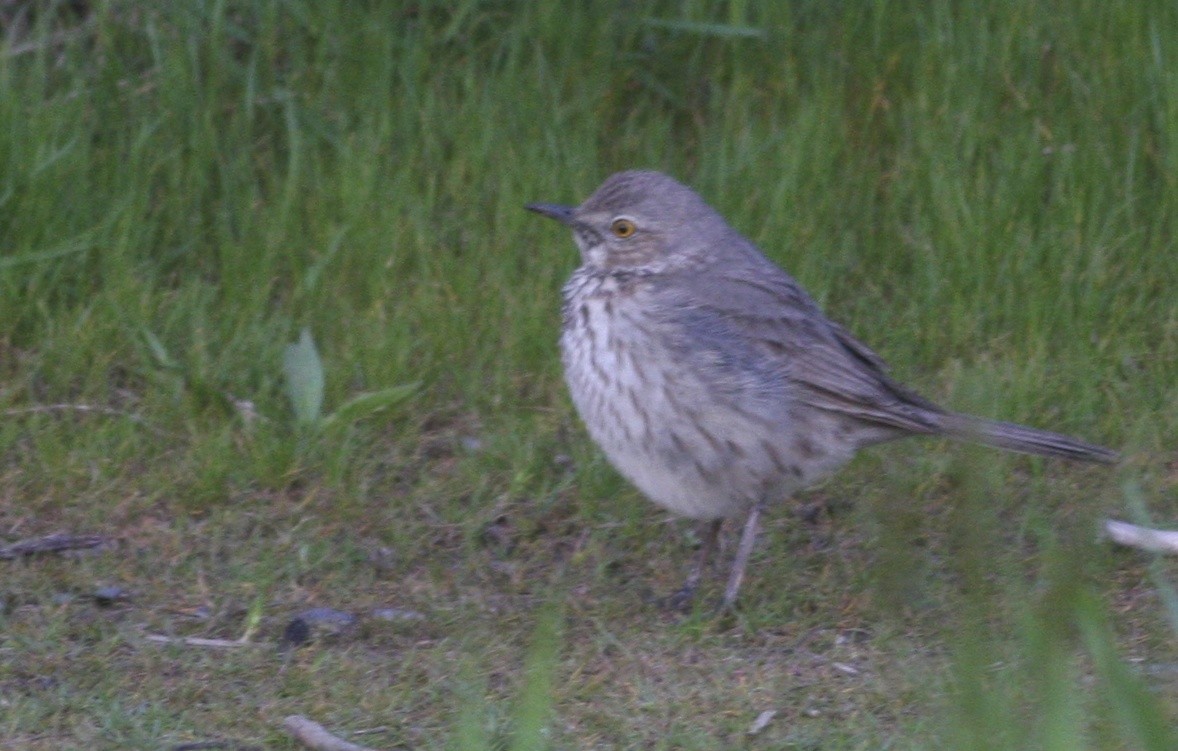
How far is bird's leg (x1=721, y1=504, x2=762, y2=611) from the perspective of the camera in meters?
5.24

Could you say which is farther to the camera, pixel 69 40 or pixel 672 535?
pixel 69 40

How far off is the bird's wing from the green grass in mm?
178

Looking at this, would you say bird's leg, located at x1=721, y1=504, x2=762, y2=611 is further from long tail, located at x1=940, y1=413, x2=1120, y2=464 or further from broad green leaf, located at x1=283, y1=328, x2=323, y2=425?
broad green leaf, located at x1=283, y1=328, x2=323, y2=425

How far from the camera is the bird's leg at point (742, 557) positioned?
17.2 feet

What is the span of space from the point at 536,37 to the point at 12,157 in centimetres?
216

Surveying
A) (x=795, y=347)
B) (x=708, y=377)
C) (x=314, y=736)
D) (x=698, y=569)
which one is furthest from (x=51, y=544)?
(x=795, y=347)

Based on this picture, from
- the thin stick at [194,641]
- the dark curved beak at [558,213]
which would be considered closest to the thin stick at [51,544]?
the thin stick at [194,641]

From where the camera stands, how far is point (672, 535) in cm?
581

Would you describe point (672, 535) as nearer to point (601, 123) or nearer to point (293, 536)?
point (293, 536)

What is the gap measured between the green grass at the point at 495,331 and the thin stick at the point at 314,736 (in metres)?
0.08

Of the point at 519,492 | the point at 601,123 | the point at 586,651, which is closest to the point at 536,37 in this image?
the point at 601,123

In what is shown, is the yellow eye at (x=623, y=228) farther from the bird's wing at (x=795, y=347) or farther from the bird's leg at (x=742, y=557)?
the bird's leg at (x=742, y=557)

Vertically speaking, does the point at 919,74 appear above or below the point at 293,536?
above

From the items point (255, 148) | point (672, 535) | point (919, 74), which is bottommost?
point (672, 535)
